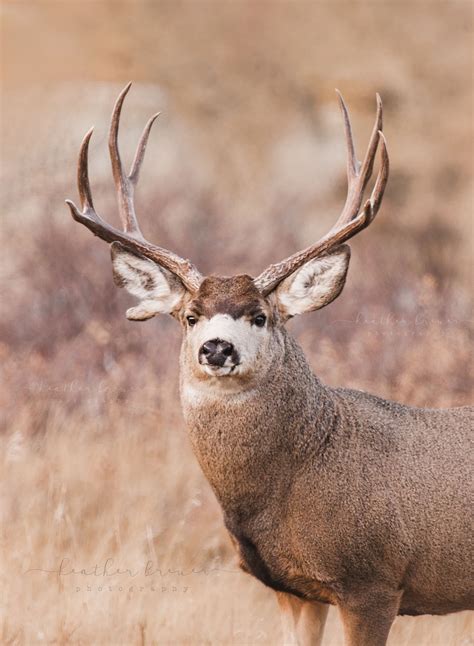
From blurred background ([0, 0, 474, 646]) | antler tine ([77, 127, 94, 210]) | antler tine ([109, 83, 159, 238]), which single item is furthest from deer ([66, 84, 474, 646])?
blurred background ([0, 0, 474, 646])

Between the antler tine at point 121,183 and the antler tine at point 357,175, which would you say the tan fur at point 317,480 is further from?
the antler tine at point 121,183

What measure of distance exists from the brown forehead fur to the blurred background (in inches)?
79.9

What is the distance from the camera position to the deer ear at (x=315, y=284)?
610 cm

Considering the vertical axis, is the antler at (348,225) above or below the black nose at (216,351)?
above

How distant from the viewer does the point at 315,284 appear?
6121mm

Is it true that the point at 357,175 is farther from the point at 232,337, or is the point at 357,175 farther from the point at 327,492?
the point at 327,492

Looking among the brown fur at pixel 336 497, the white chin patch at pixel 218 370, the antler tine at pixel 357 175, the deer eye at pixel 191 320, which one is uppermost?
the antler tine at pixel 357 175

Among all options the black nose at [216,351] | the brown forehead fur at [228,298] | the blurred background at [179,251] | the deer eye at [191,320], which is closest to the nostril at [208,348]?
the black nose at [216,351]

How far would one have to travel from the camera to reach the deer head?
5695mm

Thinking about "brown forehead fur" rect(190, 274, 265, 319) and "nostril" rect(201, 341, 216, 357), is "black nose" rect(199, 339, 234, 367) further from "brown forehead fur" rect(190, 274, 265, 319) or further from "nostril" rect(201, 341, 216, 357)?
"brown forehead fur" rect(190, 274, 265, 319)

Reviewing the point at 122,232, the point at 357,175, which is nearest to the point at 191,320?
the point at 122,232

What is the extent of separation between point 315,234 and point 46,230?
26.8 feet

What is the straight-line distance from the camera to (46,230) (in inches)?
526

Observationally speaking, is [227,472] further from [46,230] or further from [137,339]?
[46,230]
